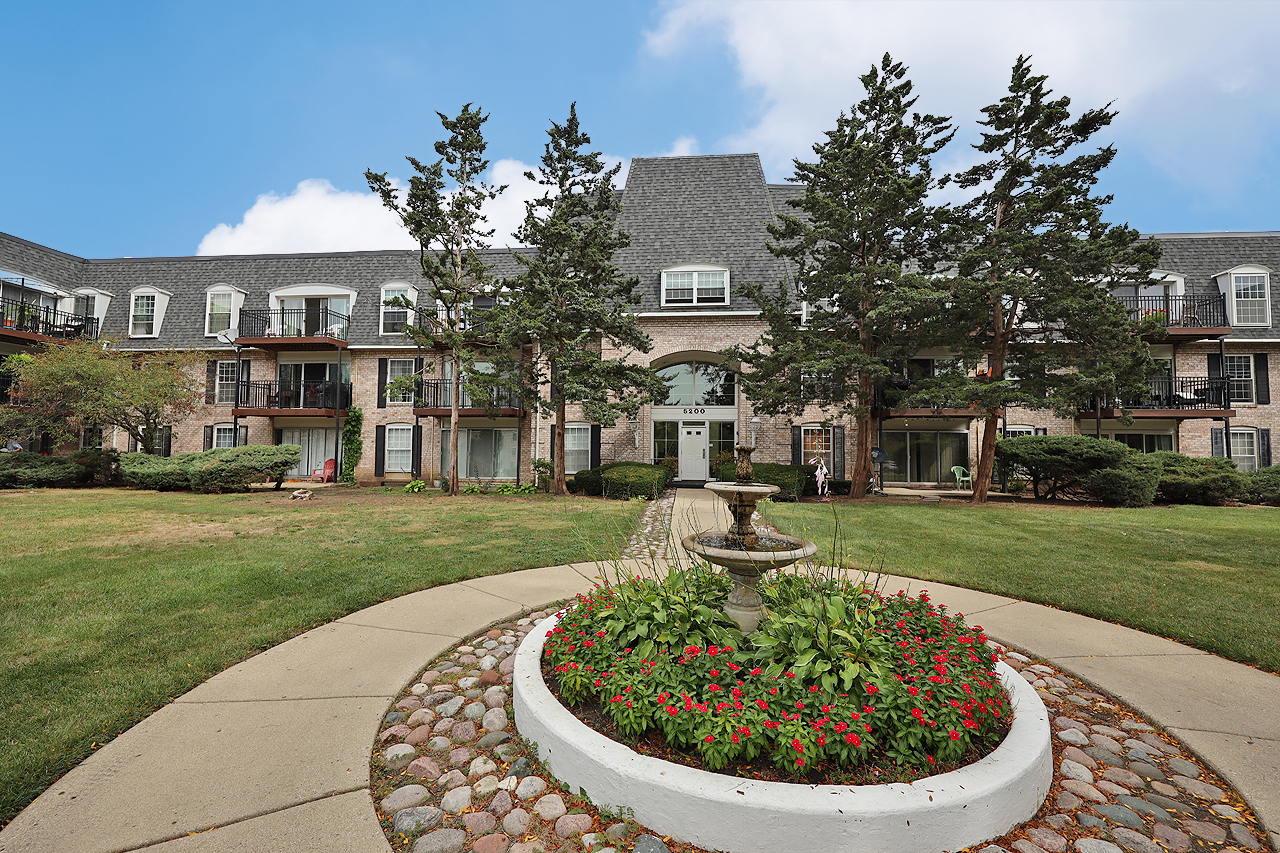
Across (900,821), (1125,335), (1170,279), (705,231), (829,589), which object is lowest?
(900,821)

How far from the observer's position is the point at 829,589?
3.45 metres

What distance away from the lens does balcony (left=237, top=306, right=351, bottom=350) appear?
2086 cm

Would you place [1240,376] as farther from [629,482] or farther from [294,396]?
[294,396]

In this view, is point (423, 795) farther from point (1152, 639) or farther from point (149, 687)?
point (1152, 639)

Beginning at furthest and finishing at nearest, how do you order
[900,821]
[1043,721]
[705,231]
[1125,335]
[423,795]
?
1. [705,231]
2. [1125,335]
3. [1043,721]
4. [423,795]
5. [900,821]

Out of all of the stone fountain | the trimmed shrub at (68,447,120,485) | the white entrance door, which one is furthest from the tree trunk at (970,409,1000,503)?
the trimmed shrub at (68,447,120,485)

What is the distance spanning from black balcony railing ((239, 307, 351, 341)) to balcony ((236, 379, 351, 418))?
2.00 meters

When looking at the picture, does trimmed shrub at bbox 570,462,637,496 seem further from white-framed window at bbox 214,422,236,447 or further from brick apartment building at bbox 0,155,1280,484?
white-framed window at bbox 214,422,236,447

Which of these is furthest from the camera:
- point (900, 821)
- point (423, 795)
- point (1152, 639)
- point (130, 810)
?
point (1152, 639)

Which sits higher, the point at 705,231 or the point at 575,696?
the point at 705,231

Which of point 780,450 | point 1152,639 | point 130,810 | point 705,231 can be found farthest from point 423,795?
point 705,231

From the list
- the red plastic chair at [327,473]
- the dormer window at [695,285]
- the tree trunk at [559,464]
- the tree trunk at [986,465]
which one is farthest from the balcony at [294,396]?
the tree trunk at [986,465]

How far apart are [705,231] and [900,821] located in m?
20.3

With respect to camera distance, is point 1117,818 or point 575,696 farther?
point 575,696
